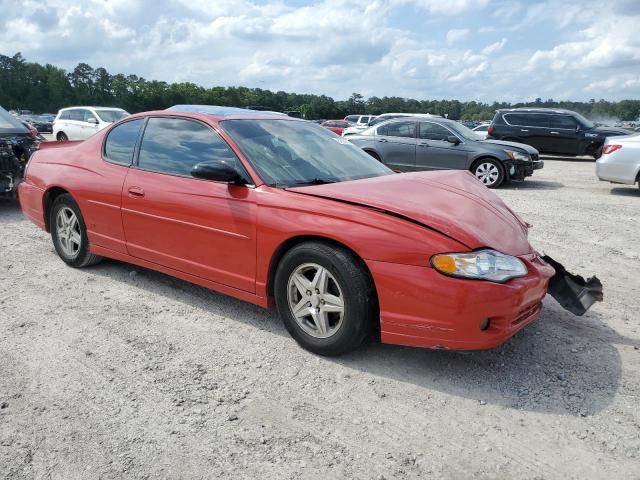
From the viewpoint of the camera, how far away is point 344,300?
3.06 meters

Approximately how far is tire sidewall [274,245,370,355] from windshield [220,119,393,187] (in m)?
0.57

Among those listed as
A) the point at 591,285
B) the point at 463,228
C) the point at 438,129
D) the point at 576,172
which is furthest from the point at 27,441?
the point at 576,172

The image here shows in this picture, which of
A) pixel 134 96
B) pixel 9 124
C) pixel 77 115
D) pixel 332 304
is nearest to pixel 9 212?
pixel 9 124

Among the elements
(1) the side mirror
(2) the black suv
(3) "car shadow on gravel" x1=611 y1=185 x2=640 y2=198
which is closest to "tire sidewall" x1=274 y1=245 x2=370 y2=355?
(1) the side mirror

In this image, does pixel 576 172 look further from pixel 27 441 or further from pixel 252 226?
pixel 27 441

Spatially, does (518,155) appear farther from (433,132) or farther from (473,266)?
(473,266)

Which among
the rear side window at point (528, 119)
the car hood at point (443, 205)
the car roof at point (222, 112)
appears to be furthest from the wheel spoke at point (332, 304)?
the rear side window at point (528, 119)

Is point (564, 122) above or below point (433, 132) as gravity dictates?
above

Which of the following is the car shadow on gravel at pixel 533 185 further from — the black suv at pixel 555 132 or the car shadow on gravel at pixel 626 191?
the black suv at pixel 555 132

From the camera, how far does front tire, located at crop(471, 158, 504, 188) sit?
10734mm

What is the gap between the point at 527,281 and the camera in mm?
2955

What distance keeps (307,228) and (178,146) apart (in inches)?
59.1

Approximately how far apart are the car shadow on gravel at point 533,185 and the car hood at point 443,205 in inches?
303

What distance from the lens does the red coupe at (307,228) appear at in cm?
287
